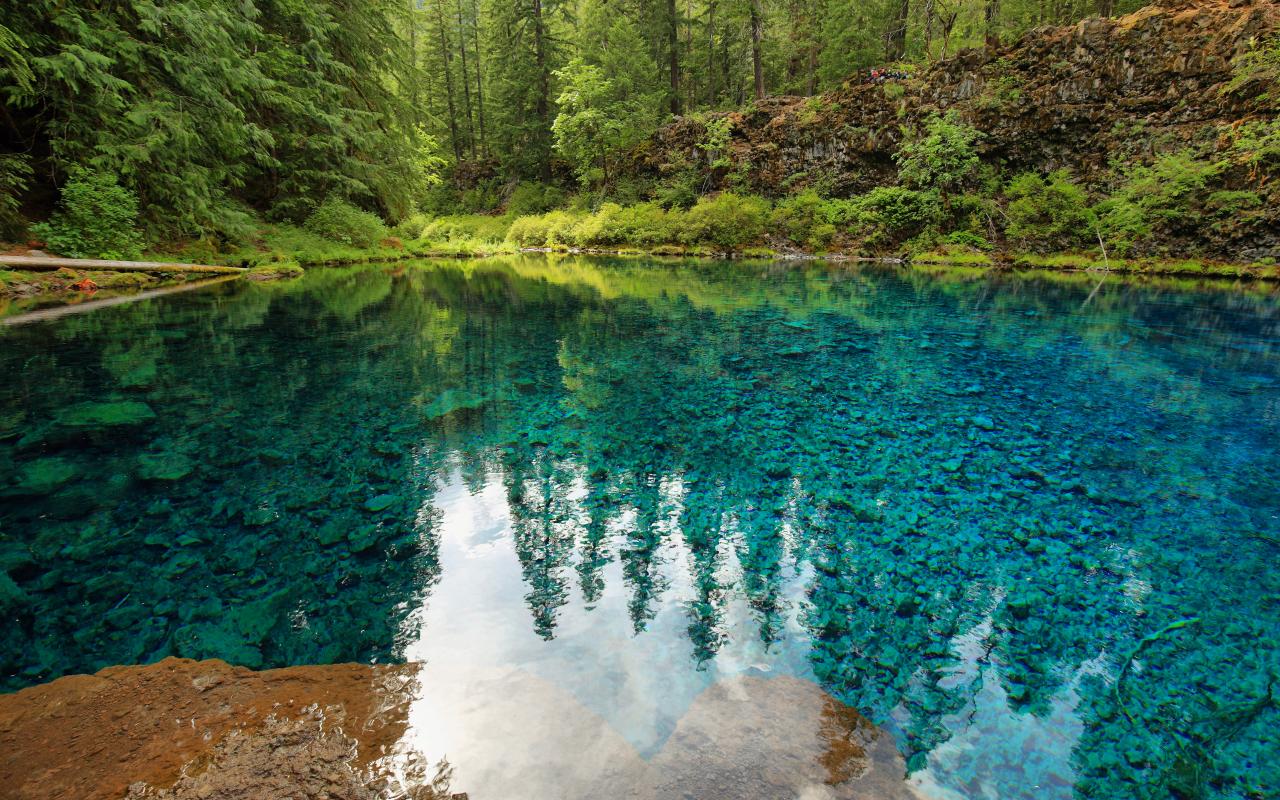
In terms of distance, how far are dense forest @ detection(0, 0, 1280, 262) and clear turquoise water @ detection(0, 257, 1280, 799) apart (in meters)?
8.13

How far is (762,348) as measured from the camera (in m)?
8.49

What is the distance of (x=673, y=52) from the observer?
3347 cm

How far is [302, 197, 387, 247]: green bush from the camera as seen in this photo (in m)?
21.0

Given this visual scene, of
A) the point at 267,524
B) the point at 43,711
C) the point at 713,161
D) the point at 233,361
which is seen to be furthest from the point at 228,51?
the point at 713,161

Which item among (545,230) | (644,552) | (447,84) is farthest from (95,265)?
(447,84)

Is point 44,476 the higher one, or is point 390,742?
point 44,476

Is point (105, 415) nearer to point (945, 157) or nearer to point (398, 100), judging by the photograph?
point (398, 100)

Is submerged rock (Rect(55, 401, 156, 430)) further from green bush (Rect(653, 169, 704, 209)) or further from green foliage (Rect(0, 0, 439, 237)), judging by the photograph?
green bush (Rect(653, 169, 704, 209))

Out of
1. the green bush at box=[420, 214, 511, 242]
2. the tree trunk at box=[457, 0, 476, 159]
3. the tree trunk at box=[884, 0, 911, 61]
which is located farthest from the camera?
the tree trunk at box=[457, 0, 476, 159]

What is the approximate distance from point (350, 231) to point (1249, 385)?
84.6 feet

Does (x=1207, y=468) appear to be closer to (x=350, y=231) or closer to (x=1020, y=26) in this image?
(x=350, y=231)

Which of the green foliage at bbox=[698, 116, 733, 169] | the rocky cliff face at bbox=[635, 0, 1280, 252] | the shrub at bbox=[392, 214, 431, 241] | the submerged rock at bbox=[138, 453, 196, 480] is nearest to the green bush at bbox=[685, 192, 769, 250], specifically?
the rocky cliff face at bbox=[635, 0, 1280, 252]

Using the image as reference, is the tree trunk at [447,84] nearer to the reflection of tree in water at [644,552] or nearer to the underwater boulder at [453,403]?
the underwater boulder at [453,403]

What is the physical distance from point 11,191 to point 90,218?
4.67ft
